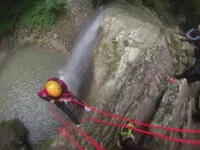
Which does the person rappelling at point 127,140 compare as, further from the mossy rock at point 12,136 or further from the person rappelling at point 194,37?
the person rappelling at point 194,37

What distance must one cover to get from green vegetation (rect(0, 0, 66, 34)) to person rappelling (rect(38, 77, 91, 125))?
4.51 metres

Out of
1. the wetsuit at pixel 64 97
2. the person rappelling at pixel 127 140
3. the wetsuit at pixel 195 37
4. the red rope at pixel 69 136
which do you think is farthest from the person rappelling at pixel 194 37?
the red rope at pixel 69 136

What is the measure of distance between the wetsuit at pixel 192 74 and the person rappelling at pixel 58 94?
2.81m

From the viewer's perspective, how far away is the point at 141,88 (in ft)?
25.8

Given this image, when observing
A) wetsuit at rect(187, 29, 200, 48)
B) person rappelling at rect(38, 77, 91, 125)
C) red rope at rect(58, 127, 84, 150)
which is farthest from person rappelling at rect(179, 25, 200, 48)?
red rope at rect(58, 127, 84, 150)

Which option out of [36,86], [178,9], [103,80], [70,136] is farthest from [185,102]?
[178,9]

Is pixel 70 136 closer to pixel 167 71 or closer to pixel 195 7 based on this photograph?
pixel 167 71

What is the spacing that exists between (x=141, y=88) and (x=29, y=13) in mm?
6495

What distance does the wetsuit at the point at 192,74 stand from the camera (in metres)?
8.16

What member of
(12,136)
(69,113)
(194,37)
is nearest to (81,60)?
(69,113)

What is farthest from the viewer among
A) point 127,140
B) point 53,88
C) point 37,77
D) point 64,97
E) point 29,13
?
point 29,13

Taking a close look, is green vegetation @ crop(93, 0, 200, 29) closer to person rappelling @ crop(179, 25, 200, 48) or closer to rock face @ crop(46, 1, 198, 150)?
person rappelling @ crop(179, 25, 200, 48)

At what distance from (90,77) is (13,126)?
2.72 m

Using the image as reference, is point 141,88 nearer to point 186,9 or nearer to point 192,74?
point 192,74
